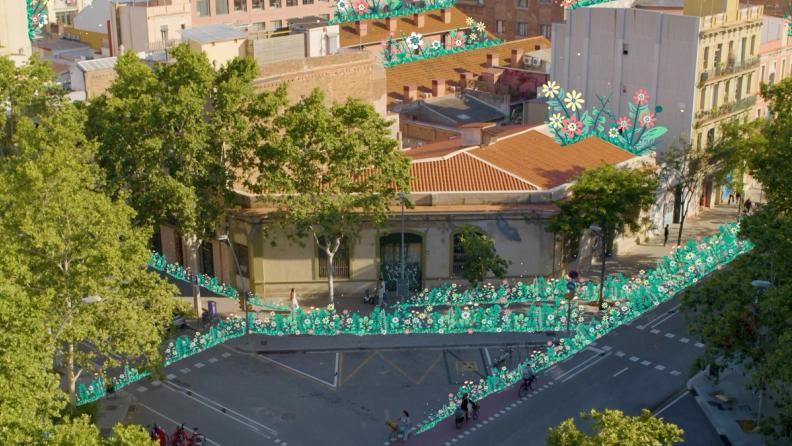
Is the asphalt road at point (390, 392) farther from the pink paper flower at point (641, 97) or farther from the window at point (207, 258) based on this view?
the pink paper flower at point (641, 97)

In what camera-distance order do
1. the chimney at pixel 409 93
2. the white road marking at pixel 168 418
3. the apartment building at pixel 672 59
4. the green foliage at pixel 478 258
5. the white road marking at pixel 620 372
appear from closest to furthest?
the white road marking at pixel 168 418 → the white road marking at pixel 620 372 → the green foliage at pixel 478 258 → the apartment building at pixel 672 59 → the chimney at pixel 409 93

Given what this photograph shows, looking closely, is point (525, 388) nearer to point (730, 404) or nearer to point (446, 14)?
point (730, 404)

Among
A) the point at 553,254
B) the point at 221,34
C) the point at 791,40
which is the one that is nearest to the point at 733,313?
the point at 553,254

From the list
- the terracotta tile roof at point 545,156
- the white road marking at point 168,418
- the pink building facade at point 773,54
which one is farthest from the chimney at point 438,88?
the white road marking at point 168,418

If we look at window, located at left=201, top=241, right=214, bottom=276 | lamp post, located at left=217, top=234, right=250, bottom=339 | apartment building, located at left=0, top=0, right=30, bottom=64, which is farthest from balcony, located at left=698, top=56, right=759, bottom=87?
apartment building, located at left=0, top=0, right=30, bottom=64

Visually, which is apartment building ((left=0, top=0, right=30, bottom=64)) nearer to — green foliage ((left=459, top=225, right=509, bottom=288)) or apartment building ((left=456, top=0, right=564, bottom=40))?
green foliage ((left=459, top=225, right=509, bottom=288))

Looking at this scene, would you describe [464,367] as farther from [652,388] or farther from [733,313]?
[733,313]
